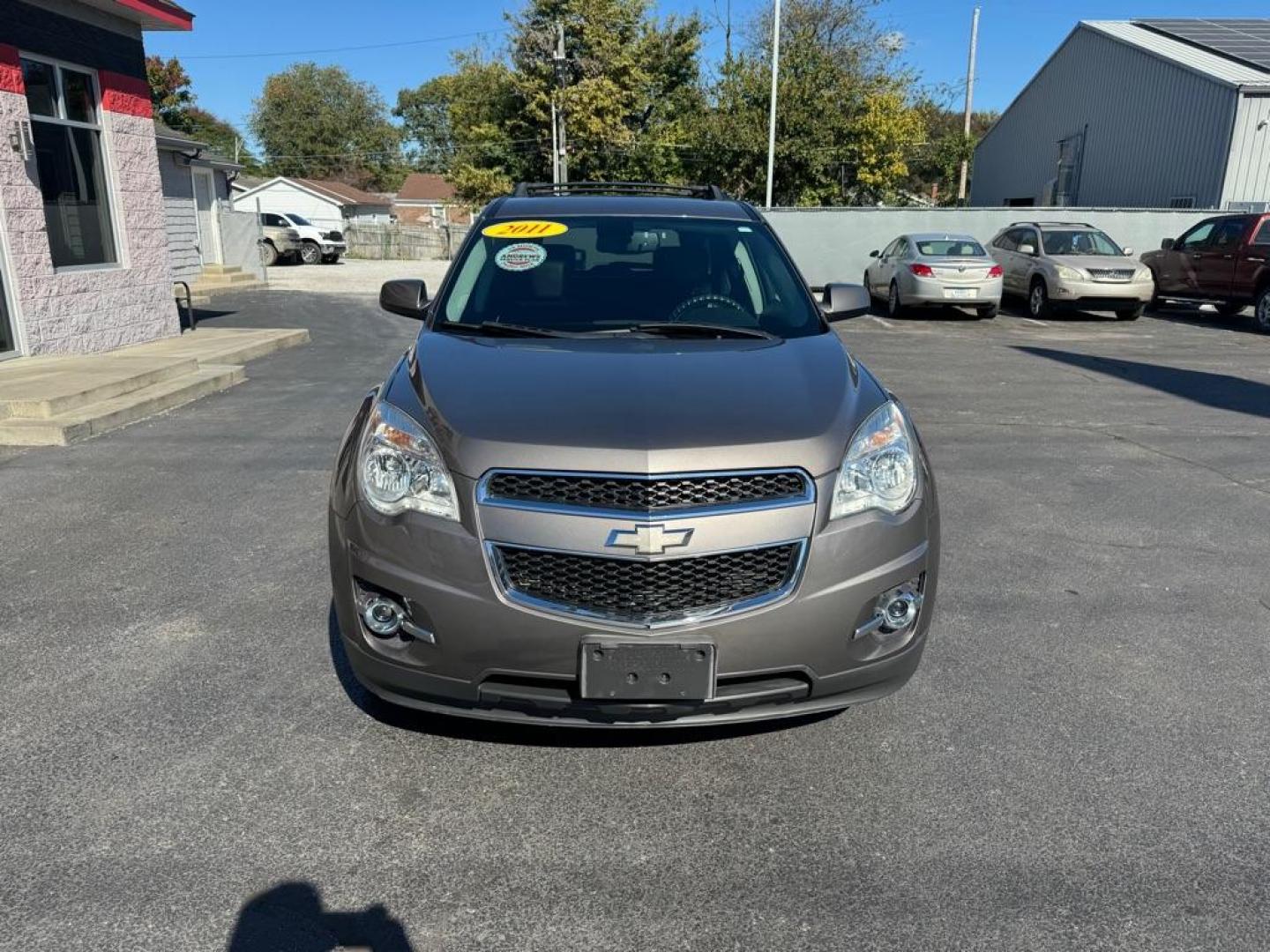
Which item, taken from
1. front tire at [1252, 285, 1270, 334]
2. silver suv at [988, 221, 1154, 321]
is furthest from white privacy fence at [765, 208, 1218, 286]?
front tire at [1252, 285, 1270, 334]

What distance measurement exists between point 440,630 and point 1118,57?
2769 cm

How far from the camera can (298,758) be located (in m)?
2.96

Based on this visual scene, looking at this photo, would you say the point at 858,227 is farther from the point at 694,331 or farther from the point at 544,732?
the point at 544,732

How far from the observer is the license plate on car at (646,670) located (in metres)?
2.49

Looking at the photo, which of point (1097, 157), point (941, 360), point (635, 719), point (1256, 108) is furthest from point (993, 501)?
point (1097, 157)

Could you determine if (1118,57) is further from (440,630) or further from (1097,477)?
(440,630)

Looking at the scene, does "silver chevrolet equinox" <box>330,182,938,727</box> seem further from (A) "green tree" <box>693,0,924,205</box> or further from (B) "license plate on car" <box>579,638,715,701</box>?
(A) "green tree" <box>693,0,924,205</box>

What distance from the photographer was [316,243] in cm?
3319

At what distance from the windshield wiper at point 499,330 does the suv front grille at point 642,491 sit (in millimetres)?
1132

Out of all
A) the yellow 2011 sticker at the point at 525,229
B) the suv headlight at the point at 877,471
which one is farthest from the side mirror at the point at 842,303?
the suv headlight at the point at 877,471

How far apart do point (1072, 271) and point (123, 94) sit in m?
14.5

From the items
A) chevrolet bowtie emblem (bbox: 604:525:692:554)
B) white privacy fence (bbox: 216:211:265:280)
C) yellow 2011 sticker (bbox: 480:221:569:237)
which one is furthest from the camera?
white privacy fence (bbox: 216:211:265:280)

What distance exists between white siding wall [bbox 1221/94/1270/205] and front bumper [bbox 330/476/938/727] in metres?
22.2

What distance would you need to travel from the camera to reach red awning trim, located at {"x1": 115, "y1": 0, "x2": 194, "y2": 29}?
34.1 ft
